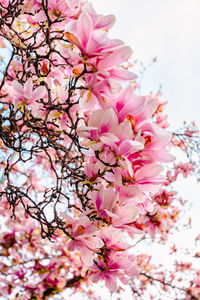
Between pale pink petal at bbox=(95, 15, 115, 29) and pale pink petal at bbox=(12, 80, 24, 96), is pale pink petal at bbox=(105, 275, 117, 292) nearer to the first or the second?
pale pink petal at bbox=(12, 80, 24, 96)

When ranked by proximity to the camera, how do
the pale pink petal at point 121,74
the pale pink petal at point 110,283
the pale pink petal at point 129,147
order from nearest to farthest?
the pale pink petal at point 129,147, the pale pink petal at point 121,74, the pale pink petal at point 110,283

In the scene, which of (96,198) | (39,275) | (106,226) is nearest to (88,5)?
(96,198)

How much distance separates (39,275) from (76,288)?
106cm

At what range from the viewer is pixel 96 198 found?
876 millimetres

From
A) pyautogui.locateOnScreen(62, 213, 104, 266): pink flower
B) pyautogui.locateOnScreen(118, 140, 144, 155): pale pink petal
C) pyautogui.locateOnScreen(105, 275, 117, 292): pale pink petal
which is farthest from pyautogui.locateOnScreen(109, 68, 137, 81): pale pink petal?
pyautogui.locateOnScreen(105, 275, 117, 292): pale pink petal

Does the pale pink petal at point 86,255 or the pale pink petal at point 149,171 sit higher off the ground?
the pale pink petal at point 149,171

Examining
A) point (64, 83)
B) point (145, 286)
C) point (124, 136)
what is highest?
point (64, 83)

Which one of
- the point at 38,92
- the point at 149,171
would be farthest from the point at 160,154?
the point at 38,92

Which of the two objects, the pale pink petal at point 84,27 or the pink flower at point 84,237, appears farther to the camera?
the pink flower at point 84,237

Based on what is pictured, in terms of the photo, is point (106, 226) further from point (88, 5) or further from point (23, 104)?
point (88, 5)

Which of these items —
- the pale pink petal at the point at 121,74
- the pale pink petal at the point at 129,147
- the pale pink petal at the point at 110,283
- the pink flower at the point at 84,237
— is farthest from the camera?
the pale pink petal at the point at 110,283

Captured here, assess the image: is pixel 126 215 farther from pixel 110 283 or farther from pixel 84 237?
pixel 110 283

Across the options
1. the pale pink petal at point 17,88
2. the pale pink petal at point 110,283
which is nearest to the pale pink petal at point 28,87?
the pale pink petal at point 17,88

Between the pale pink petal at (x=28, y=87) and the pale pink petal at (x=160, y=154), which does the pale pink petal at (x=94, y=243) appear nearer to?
the pale pink petal at (x=160, y=154)
